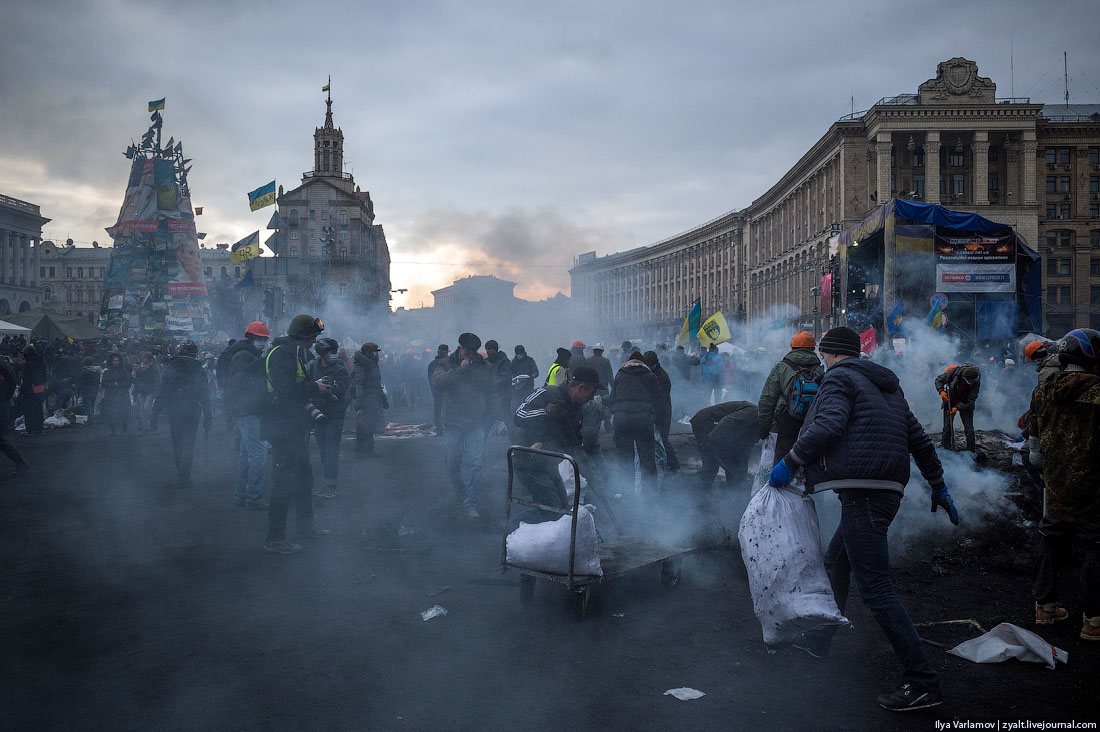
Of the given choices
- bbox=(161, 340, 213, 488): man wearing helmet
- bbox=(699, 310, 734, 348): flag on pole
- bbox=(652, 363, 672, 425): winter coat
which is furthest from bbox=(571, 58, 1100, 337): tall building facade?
bbox=(161, 340, 213, 488): man wearing helmet

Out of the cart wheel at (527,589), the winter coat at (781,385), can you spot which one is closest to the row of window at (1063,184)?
the winter coat at (781,385)

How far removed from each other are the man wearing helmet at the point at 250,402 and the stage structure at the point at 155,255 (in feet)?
78.3

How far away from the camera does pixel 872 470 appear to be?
346 cm

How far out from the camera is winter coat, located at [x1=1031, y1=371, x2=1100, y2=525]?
13.9ft

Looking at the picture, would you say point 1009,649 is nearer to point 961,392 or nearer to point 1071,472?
point 1071,472

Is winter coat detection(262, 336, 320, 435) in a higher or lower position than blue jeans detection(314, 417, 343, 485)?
higher

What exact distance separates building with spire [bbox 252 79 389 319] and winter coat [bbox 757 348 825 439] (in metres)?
63.8

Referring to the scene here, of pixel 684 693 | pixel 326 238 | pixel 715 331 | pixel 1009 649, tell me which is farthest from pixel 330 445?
pixel 326 238

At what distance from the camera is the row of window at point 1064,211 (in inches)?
2634

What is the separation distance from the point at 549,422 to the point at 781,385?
193cm

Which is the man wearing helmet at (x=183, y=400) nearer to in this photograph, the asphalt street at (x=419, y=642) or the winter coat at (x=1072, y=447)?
the asphalt street at (x=419, y=642)

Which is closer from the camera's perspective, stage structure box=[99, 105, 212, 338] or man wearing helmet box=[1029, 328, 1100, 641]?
man wearing helmet box=[1029, 328, 1100, 641]

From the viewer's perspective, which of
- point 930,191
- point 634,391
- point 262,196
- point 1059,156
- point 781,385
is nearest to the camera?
point 781,385

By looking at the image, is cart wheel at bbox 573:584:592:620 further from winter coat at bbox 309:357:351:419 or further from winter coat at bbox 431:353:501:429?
winter coat at bbox 309:357:351:419
